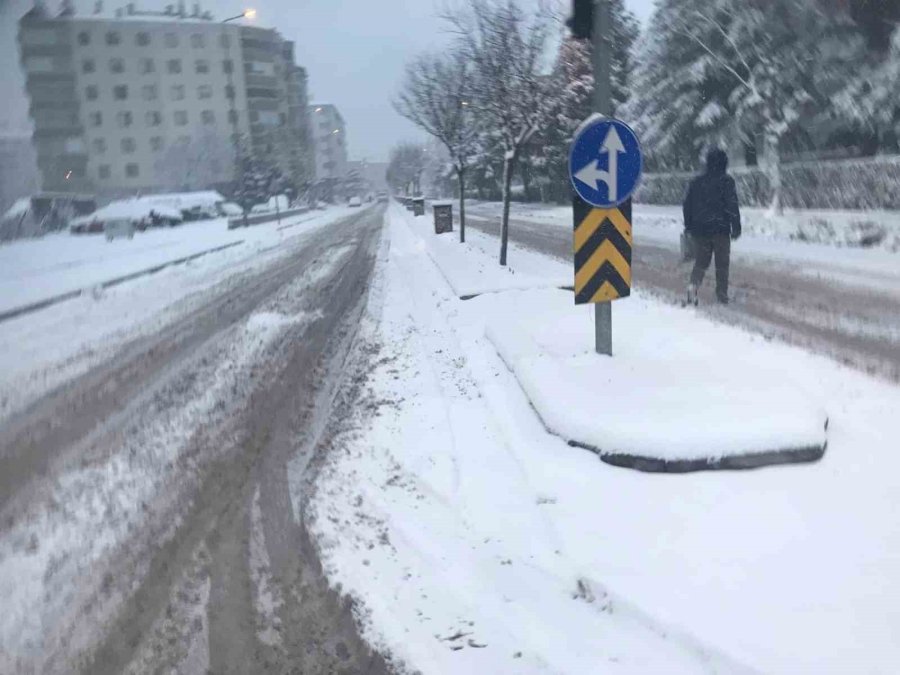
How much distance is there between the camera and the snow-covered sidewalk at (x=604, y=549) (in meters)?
2.93

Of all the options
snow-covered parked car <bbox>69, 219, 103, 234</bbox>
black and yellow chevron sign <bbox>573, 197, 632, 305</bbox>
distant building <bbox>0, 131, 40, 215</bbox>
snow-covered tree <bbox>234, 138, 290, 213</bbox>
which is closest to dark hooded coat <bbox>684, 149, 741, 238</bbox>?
black and yellow chevron sign <bbox>573, 197, 632, 305</bbox>

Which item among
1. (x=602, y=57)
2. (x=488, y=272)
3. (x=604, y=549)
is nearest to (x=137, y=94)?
(x=488, y=272)

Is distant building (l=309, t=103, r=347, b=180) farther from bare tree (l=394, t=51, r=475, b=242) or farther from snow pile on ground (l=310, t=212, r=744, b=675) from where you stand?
snow pile on ground (l=310, t=212, r=744, b=675)

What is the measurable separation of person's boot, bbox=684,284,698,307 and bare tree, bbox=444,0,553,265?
5.69 m

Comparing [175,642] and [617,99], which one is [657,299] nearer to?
[175,642]

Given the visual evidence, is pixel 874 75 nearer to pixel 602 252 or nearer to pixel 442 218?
pixel 442 218

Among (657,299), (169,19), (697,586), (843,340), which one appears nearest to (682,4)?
(169,19)

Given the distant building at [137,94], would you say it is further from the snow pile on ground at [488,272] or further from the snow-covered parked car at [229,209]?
the snow-covered parked car at [229,209]

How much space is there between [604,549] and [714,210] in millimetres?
7075

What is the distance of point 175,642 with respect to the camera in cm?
329

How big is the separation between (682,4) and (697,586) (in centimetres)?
2972

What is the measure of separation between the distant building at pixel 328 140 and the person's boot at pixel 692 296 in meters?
53.5

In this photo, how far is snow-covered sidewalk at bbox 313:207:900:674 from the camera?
2934 millimetres

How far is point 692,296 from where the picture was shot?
34.1ft
